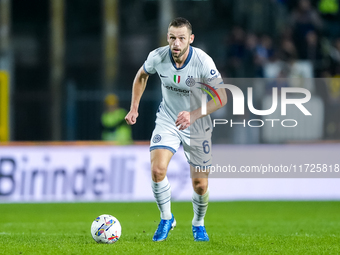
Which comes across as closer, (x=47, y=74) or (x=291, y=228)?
→ (x=291, y=228)

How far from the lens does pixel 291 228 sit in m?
9.23

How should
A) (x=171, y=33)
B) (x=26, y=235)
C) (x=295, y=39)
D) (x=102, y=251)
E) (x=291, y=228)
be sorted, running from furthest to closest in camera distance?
(x=295, y=39) < (x=291, y=228) < (x=26, y=235) < (x=171, y=33) < (x=102, y=251)

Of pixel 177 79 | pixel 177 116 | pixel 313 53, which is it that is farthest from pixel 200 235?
pixel 313 53

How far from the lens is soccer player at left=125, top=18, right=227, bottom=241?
7.14 m

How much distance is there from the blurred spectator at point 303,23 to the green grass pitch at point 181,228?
4919 millimetres

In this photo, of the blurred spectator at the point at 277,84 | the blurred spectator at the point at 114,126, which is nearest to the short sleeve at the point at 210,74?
the blurred spectator at the point at 277,84

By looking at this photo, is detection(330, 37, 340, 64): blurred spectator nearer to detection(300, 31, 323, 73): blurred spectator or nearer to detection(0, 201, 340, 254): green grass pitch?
detection(300, 31, 323, 73): blurred spectator

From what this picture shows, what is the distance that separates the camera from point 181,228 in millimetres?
9117

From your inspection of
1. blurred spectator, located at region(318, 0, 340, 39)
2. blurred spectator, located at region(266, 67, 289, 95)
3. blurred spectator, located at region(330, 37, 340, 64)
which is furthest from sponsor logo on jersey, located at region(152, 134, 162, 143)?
blurred spectator, located at region(318, 0, 340, 39)

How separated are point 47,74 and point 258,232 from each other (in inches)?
631

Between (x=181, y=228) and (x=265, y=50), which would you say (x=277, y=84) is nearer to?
(x=265, y=50)

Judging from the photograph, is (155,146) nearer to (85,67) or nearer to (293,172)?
(293,172)

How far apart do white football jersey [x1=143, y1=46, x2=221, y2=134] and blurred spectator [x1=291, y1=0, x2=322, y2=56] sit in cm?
955

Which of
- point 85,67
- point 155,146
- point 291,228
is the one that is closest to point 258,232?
point 291,228
